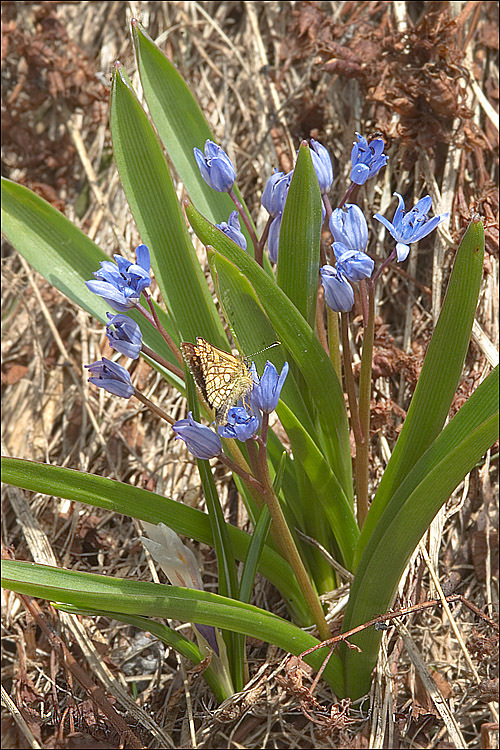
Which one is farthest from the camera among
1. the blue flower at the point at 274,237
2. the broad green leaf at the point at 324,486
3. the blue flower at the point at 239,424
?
the blue flower at the point at 274,237

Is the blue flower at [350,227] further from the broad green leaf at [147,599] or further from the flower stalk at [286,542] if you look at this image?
the broad green leaf at [147,599]

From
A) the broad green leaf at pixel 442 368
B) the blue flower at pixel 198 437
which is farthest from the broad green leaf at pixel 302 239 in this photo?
the blue flower at pixel 198 437

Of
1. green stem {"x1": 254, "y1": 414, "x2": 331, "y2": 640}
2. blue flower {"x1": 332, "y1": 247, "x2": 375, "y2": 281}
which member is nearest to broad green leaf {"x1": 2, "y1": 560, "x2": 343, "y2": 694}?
green stem {"x1": 254, "y1": 414, "x2": 331, "y2": 640}

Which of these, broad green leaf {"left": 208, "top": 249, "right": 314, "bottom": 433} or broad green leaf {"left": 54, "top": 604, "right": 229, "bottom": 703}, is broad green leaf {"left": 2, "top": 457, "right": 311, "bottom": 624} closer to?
broad green leaf {"left": 54, "top": 604, "right": 229, "bottom": 703}

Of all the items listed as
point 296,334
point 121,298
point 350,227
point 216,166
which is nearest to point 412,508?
point 296,334

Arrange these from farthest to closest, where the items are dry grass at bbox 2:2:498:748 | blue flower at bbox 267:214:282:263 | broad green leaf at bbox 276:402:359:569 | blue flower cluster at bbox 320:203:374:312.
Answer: dry grass at bbox 2:2:498:748, blue flower at bbox 267:214:282:263, broad green leaf at bbox 276:402:359:569, blue flower cluster at bbox 320:203:374:312

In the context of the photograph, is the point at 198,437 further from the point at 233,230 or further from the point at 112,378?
the point at 233,230

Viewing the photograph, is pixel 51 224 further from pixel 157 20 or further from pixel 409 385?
pixel 157 20
